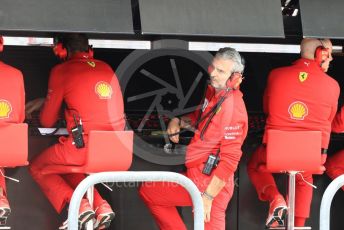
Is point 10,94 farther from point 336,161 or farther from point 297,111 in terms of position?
point 336,161

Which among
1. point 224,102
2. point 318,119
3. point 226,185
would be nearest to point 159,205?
point 226,185

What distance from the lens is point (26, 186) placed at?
20.3 feet

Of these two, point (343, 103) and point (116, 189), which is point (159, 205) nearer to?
point (116, 189)

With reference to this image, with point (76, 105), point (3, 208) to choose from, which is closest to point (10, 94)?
point (76, 105)

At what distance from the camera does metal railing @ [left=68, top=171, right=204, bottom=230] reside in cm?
400

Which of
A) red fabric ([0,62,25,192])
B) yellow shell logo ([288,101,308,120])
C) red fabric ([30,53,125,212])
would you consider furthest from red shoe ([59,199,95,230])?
yellow shell logo ([288,101,308,120])

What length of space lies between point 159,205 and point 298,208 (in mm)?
1070

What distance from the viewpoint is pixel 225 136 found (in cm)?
545

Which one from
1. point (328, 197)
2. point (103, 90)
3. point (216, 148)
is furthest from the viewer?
point (103, 90)

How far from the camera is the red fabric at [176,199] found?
5.57 m

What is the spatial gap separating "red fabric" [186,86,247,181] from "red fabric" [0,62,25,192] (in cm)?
117

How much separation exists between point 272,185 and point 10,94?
6.61 ft

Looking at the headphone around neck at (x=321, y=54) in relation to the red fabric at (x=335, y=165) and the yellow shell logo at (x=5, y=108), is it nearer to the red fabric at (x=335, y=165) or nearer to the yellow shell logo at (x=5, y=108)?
the red fabric at (x=335, y=165)

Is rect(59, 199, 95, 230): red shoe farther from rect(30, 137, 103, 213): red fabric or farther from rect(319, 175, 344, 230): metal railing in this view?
rect(319, 175, 344, 230): metal railing
